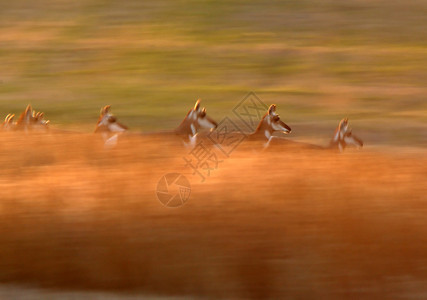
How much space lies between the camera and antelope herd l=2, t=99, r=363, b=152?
5348 millimetres

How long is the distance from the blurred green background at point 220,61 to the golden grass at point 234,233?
204 cm

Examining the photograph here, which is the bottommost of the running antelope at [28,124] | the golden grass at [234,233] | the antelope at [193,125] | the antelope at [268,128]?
the golden grass at [234,233]

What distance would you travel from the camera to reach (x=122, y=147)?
5.11 meters

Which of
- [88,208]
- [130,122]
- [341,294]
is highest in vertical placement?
[130,122]

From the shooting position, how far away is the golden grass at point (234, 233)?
Answer: 3.93 metres

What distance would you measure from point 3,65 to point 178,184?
5.17 meters

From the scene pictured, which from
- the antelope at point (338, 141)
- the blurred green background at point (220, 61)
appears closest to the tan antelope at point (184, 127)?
the antelope at point (338, 141)

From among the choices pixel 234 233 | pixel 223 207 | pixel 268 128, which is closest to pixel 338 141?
pixel 268 128

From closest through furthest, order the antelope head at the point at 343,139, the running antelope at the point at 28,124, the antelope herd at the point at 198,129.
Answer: the antelope herd at the point at 198,129 → the antelope head at the point at 343,139 → the running antelope at the point at 28,124

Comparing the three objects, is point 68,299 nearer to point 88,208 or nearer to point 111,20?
point 88,208

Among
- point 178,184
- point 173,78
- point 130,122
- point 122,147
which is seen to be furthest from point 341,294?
point 173,78

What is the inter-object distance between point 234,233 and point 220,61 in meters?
4.82

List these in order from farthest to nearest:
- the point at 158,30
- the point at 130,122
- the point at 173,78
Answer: the point at 158,30 < the point at 173,78 < the point at 130,122

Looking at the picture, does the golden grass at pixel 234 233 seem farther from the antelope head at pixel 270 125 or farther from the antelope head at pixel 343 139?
the antelope head at pixel 270 125
